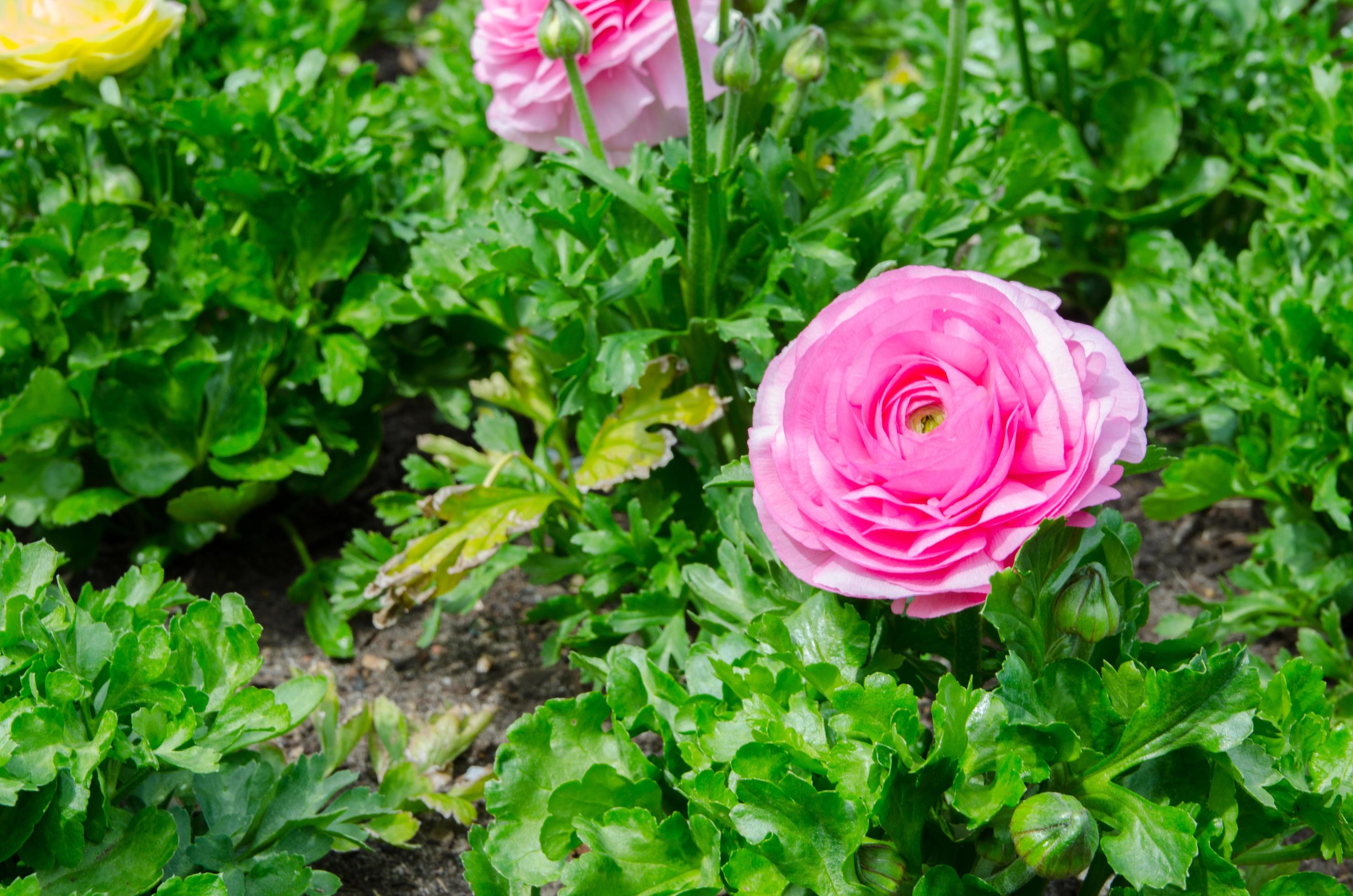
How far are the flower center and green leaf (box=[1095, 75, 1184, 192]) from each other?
1446 mm

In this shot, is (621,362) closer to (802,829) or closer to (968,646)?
(968,646)

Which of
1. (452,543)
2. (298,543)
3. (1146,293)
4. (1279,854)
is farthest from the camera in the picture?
(1146,293)

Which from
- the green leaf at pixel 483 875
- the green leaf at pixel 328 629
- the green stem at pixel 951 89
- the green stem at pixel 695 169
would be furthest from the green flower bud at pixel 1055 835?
the green leaf at pixel 328 629

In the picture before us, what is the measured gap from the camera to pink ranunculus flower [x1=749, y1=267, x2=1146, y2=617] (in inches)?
45.1

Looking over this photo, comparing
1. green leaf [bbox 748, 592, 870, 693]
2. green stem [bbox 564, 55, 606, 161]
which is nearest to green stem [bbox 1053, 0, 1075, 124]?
green stem [bbox 564, 55, 606, 161]

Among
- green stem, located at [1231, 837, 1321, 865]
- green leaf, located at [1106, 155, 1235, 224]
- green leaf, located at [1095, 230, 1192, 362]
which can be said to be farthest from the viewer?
green leaf, located at [1106, 155, 1235, 224]

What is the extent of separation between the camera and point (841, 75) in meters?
2.22

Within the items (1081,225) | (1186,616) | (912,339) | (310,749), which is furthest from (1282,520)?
(310,749)

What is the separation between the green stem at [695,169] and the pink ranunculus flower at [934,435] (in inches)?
18.2

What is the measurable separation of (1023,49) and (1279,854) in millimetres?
1662

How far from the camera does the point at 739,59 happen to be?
1.56 metres

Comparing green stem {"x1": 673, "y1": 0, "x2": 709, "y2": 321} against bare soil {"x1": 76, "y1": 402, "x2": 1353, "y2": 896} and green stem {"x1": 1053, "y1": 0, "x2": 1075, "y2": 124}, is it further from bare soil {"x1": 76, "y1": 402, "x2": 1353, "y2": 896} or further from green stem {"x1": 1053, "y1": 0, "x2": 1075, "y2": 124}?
green stem {"x1": 1053, "y1": 0, "x2": 1075, "y2": 124}

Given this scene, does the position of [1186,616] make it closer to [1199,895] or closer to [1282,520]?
[1282,520]

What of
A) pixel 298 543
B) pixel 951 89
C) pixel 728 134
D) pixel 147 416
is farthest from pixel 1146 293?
pixel 147 416
